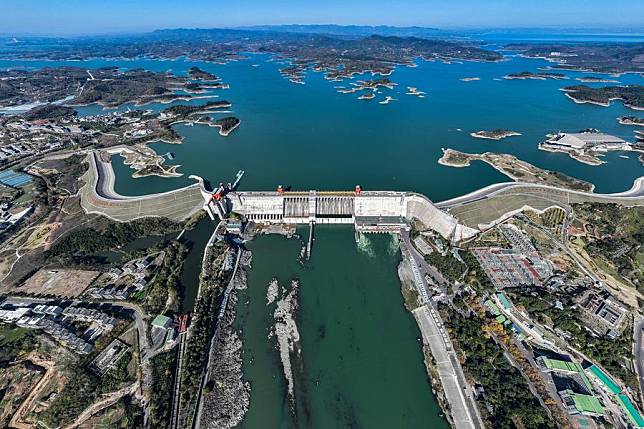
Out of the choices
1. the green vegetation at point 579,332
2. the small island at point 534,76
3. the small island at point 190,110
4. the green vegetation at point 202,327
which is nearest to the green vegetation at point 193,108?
the small island at point 190,110

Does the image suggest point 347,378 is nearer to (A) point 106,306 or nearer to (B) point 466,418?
(B) point 466,418

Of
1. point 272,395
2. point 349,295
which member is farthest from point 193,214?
point 272,395

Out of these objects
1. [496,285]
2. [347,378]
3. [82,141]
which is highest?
[82,141]

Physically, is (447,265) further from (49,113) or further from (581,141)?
(49,113)

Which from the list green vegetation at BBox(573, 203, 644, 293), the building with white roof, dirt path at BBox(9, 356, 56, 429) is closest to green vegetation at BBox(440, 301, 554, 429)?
green vegetation at BBox(573, 203, 644, 293)

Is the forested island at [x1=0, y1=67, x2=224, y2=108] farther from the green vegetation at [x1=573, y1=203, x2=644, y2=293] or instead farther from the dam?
the green vegetation at [x1=573, y1=203, x2=644, y2=293]

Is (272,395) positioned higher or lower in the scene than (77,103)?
lower

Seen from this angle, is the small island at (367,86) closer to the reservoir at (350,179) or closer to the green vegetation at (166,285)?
the reservoir at (350,179)
